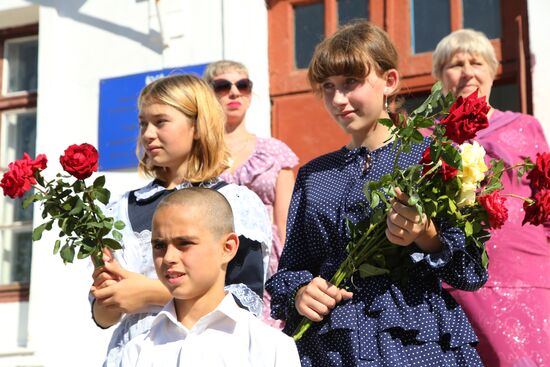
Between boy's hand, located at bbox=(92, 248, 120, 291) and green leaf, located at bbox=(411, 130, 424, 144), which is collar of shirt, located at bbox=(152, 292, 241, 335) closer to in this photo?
boy's hand, located at bbox=(92, 248, 120, 291)

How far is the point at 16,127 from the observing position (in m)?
7.16

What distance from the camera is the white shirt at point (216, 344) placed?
247 centimetres

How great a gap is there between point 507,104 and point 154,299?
3236 mm

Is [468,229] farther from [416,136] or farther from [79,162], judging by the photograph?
[79,162]

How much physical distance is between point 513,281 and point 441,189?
3.07 feet

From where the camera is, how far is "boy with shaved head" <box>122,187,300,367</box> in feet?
8.15

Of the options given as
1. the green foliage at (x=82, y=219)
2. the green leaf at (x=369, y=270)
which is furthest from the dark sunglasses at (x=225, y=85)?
the green leaf at (x=369, y=270)

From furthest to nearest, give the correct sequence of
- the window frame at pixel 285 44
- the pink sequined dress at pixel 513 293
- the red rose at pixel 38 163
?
the window frame at pixel 285 44, the pink sequined dress at pixel 513 293, the red rose at pixel 38 163

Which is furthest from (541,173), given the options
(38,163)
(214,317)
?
(38,163)

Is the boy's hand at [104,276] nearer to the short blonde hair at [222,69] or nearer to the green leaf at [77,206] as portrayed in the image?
the green leaf at [77,206]

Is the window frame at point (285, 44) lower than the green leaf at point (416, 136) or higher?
higher

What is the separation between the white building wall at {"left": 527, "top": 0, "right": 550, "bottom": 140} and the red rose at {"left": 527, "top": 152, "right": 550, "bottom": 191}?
248cm

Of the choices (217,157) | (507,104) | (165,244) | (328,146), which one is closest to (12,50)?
(328,146)

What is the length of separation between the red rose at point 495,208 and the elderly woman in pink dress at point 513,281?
55 cm
